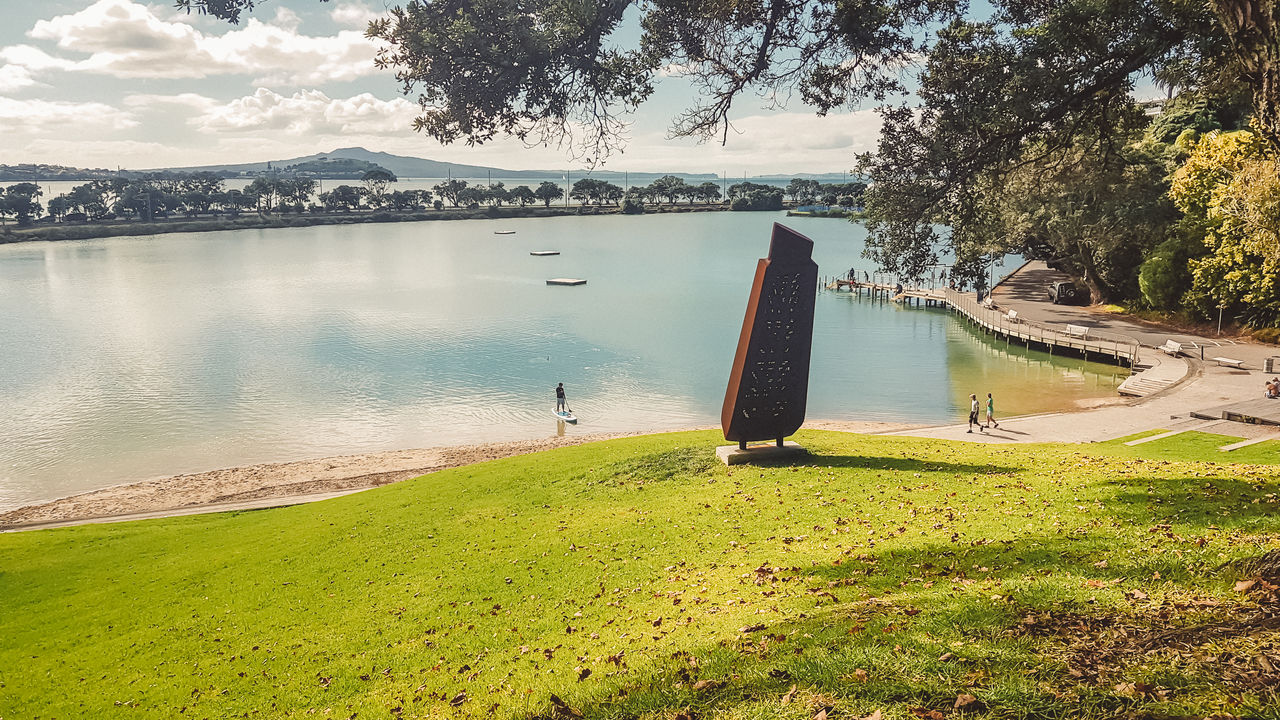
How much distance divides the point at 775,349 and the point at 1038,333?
38.6 metres

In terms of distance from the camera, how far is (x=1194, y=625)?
248 inches

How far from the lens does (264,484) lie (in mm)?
26516

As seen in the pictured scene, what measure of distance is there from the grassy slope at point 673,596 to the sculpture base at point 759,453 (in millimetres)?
748

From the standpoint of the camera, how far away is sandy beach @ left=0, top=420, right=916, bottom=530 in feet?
72.4

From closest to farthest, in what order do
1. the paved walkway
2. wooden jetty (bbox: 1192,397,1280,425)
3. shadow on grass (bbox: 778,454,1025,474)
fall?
1. shadow on grass (bbox: 778,454,1025,474)
2. wooden jetty (bbox: 1192,397,1280,425)
3. the paved walkway

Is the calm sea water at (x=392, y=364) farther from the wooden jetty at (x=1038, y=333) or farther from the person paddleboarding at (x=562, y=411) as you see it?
the wooden jetty at (x=1038, y=333)

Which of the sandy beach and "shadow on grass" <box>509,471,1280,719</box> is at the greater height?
"shadow on grass" <box>509,471,1280,719</box>

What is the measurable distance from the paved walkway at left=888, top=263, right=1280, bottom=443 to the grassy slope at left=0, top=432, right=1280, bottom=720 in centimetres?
901

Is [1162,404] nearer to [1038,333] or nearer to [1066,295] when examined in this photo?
[1038,333]

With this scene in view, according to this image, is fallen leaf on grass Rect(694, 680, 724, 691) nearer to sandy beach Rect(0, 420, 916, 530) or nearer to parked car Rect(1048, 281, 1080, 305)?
sandy beach Rect(0, 420, 916, 530)

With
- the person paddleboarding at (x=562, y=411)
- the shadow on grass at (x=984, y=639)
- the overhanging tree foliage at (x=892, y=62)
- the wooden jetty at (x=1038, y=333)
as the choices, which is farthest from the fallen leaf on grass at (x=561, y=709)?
the wooden jetty at (x=1038, y=333)

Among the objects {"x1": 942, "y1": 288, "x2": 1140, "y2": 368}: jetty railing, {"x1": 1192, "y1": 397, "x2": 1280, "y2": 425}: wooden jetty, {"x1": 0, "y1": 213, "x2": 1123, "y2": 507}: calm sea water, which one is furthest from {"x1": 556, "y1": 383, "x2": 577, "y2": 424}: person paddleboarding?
{"x1": 942, "y1": 288, "x2": 1140, "y2": 368}: jetty railing

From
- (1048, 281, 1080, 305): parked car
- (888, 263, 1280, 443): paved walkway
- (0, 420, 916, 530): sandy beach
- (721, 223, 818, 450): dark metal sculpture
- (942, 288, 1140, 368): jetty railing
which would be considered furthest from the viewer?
(1048, 281, 1080, 305): parked car

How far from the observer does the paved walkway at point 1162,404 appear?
25.4 m
